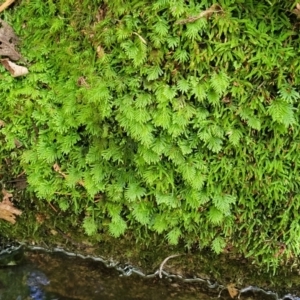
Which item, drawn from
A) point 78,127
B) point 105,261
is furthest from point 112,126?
point 105,261

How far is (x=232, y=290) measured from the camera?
7.82 ft

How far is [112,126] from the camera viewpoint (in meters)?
2.01

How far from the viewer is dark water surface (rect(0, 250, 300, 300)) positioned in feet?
7.95

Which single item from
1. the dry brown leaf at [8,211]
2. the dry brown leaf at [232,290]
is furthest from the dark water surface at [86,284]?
the dry brown leaf at [8,211]

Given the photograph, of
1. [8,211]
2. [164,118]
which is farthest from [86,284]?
[164,118]

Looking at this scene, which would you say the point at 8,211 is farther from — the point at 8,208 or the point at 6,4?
the point at 6,4

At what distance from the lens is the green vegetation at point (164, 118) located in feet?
5.82

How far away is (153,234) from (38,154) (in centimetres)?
68

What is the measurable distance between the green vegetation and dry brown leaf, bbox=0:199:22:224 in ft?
0.81

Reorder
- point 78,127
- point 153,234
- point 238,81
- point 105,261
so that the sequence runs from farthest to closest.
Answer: point 105,261
point 153,234
point 78,127
point 238,81

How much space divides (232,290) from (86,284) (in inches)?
31.0

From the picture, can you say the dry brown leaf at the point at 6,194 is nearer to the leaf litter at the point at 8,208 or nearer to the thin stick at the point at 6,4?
the leaf litter at the point at 8,208

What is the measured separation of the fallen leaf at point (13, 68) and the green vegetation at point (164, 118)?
29 mm

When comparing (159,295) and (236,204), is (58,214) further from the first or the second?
(236,204)
